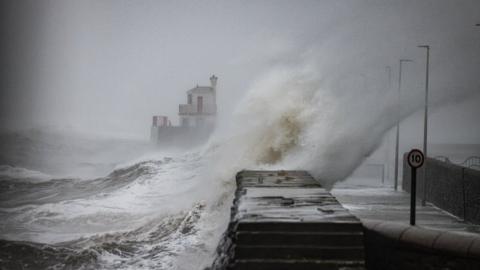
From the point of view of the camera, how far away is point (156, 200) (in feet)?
63.4

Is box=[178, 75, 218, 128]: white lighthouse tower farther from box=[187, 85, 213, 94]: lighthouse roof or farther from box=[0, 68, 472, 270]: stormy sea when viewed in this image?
box=[0, 68, 472, 270]: stormy sea

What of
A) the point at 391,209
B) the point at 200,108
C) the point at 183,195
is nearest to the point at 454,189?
the point at 391,209

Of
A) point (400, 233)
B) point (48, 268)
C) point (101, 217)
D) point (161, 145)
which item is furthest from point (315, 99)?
point (161, 145)

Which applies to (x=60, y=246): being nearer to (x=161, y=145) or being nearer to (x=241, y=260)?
(x=241, y=260)

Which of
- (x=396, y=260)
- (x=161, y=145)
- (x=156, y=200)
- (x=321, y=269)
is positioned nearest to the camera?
(x=321, y=269)

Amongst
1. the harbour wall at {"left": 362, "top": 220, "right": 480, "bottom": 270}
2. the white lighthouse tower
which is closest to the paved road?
the harbour wall at {"left": 362, "top": 220, "right": 480, "bottom": 270}

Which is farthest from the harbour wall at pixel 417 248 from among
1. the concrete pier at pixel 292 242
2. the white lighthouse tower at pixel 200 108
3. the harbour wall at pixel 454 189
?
the white lighthouse tower at pixel 200 108

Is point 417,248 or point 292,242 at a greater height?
point 292,242

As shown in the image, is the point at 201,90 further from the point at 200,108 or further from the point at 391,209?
the point at 391,209

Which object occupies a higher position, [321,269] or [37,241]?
[321,269]

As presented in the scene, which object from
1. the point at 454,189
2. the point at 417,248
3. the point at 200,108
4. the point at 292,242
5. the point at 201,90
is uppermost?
the point at 201,90

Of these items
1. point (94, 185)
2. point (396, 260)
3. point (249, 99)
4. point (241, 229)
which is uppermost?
point (249, 99)

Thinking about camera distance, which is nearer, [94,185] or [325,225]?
[325,225]

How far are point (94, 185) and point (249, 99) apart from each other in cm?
1095
